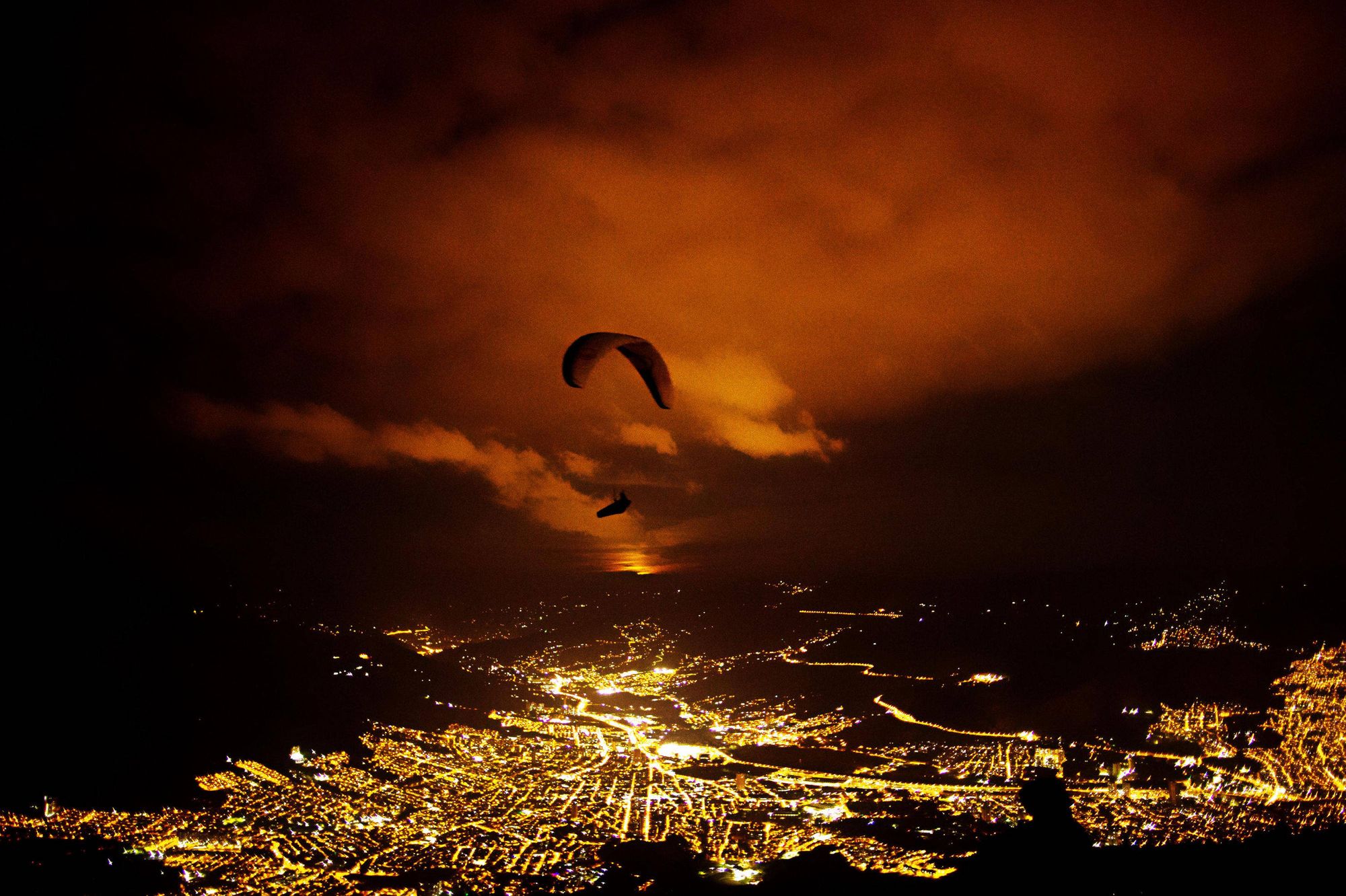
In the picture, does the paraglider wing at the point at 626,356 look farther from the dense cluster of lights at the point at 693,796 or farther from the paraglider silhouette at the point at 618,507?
the dense cluster of lights at the point at 693,796

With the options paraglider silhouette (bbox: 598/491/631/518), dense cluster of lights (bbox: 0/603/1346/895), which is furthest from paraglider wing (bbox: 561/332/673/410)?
dense cluster of lights (bbox: 0/603/1346/895)

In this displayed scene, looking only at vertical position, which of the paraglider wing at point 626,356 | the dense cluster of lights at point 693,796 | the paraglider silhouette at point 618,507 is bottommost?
the dense cluster of lights at point 693,796

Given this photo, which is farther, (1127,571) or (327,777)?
(1127,571)

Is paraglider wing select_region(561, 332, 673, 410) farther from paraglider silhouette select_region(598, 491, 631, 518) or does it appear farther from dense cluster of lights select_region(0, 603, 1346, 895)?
dense cluster of lights select_region(0, 603, 1346, 895)

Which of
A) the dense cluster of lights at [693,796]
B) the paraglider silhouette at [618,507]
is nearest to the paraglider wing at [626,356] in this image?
the paraglider silhouette at [618,507]

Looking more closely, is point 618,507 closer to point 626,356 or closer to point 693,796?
point 626,356

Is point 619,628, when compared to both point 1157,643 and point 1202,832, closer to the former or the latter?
point 1157,643

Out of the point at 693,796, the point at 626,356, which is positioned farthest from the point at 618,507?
the point at 693,796

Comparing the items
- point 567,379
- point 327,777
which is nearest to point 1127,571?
point 327,777
